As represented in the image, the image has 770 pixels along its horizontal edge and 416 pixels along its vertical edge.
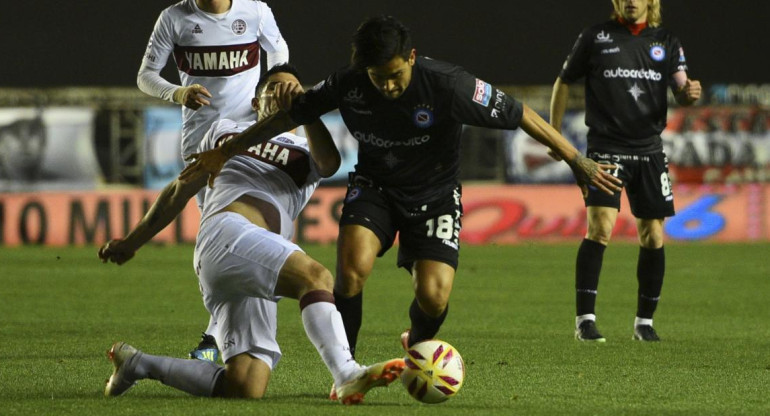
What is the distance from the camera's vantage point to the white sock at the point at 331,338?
509cm

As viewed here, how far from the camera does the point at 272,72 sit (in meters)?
6.21

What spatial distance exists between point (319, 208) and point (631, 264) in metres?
4.67

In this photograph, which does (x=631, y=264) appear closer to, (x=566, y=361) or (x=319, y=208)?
(x=319, y=208)

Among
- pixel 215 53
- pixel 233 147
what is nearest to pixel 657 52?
pixel 215 53

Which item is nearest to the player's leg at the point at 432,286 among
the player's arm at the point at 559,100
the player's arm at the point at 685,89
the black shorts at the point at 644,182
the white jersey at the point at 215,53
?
the white jersey at the point at 215,53

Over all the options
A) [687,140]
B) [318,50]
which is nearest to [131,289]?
[687,140]

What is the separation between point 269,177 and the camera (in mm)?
5836

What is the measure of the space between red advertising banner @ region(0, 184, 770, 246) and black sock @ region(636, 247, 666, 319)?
964cm

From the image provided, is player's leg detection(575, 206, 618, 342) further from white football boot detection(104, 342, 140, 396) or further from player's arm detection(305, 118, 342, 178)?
white football boot detection(104, 342, 140, 396)

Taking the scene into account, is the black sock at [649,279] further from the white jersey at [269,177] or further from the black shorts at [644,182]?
the white jersey at [269,177]

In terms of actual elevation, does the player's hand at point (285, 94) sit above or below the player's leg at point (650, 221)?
above

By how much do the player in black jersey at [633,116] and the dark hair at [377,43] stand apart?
2756 millimetres

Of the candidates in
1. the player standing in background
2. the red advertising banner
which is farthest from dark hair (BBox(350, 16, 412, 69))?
the red advertising banner

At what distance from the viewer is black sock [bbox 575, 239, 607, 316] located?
802 cm
